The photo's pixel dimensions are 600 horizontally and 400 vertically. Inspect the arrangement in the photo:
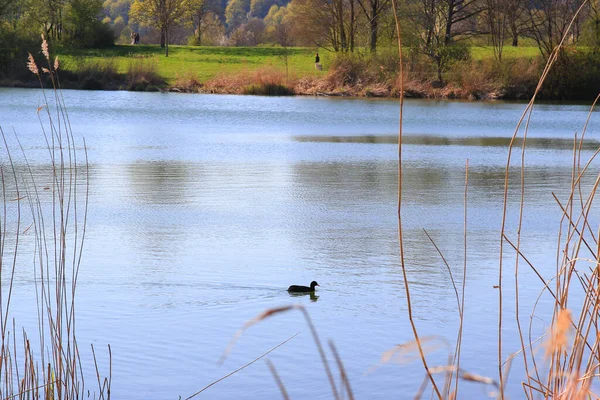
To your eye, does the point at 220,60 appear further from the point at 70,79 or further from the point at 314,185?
the point at 314,185

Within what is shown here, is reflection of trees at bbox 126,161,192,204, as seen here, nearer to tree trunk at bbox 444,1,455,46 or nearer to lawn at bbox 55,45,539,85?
lawn at bbox 55,45,539,85

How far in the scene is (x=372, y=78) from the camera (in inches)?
1321

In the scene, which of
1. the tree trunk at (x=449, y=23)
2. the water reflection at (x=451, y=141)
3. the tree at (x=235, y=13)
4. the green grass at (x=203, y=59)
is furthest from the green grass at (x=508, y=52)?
the tree at (x=235, y=13)

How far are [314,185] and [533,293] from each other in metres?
4.94

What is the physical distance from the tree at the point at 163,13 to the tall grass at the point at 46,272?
111ft

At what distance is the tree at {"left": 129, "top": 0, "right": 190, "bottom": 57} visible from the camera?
145 ft

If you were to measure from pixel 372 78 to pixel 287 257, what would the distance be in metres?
27.8

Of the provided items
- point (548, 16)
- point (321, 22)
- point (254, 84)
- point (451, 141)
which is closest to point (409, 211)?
point (451, 141)

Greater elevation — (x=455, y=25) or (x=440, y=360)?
(x=455, y=25)

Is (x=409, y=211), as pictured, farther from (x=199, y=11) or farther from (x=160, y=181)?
(x=199, y=11)

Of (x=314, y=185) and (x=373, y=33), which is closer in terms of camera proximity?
(x=314, y=185)

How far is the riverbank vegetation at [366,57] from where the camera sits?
107ft

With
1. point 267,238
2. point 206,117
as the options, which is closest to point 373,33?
point 206,117

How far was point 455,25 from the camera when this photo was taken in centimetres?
3809
